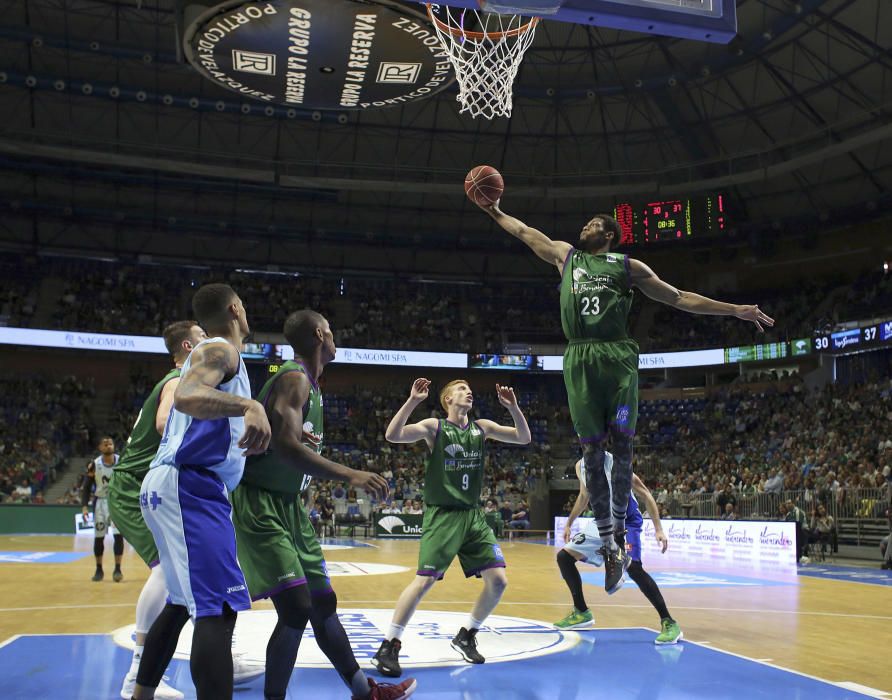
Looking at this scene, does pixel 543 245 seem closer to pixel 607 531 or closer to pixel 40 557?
pixel 607 531

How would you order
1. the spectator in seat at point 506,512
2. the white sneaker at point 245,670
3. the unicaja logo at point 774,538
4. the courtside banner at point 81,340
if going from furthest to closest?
the courtside banner at point 81,340 < the spectator in seat at point 506,512 < the unicaja logo at point 774,538 < the white sneaker at point 245,670

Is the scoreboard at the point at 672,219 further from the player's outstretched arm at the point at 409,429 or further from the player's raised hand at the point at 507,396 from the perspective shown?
the player's outstretched arm at the point at 409,429

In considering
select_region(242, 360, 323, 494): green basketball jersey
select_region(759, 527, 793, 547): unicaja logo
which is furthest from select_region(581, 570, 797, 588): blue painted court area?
select_region(242, 360, 323, 494): green basketball jersey

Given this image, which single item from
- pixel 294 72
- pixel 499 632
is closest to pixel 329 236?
pixel 294 72

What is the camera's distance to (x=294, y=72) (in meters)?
10.6

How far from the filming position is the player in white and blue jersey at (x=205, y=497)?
3.31 meters

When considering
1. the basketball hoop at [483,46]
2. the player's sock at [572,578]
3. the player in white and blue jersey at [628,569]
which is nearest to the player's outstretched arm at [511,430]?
the player in white and blue jersey at [628,569]

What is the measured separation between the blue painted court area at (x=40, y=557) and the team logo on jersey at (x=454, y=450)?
10.6 m

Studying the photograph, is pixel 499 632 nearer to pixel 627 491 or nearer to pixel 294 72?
pixel 627 491

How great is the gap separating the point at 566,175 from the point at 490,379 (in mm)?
11778

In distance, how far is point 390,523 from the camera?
24.7 m

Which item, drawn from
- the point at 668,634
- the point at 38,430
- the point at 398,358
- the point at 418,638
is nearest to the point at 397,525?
the point at 398,358

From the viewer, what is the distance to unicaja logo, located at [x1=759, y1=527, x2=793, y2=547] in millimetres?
16688

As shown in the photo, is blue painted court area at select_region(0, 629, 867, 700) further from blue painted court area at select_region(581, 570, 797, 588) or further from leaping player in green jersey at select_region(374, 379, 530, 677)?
blue painted court area at select_region(581, 570, 797, 588)
